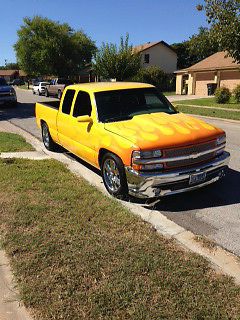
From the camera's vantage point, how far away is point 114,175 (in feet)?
18.6

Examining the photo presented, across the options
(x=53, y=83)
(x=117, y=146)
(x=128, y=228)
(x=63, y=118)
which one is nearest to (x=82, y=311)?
(x=128, y=228)

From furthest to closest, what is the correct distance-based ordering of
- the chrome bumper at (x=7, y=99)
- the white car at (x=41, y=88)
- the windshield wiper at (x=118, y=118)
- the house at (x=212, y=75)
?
the white car at (x=41, y=88) < the house at (x=212, y=75) < the chrome bumper at (x=7, y=99) < the windshield wiper at (x=118, y=118)

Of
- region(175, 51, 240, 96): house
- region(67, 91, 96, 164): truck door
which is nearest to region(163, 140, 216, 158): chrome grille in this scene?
region(67, 91, 96, 164): truck door

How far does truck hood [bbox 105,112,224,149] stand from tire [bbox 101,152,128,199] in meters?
0.43

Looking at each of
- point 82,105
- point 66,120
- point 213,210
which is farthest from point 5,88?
point 213,210

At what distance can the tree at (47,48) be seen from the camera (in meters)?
52.3

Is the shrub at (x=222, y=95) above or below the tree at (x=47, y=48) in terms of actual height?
below

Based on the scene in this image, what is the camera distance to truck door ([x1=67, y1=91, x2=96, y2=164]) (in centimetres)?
626

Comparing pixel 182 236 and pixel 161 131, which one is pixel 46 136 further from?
pixel 182 236

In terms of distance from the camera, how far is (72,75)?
56.2 m

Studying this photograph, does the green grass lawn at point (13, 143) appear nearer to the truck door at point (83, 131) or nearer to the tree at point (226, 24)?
the truck door at point (83, 131)

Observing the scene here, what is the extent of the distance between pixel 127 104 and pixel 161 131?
4.54ft

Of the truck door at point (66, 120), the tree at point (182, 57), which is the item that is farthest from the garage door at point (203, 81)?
the tree at point (182, 57)

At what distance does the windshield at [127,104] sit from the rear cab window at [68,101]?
39.4 inches
